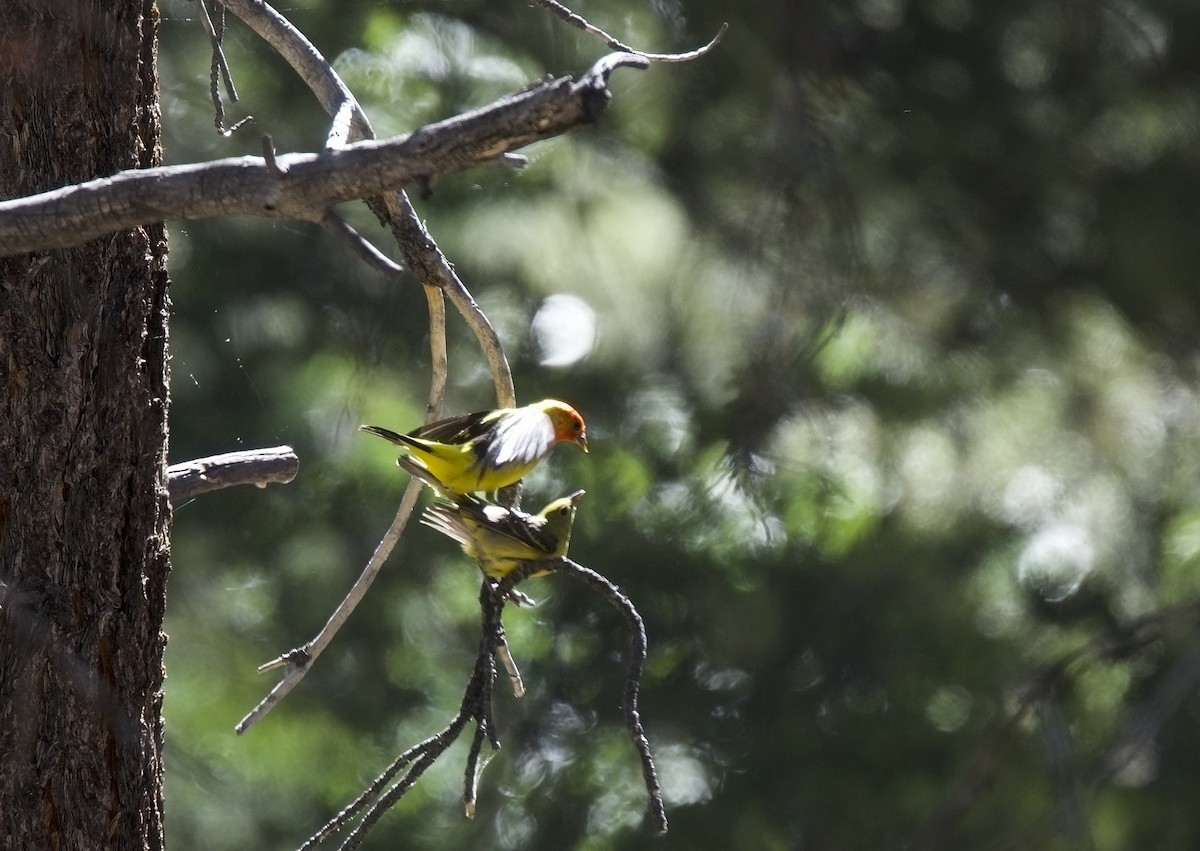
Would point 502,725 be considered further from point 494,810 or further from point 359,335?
point 359,335

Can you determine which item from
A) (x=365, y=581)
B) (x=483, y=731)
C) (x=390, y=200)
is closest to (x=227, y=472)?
(x=365, y=581)

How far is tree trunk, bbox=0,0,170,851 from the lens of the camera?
43.8 inches

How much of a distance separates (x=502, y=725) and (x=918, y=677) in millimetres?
1080

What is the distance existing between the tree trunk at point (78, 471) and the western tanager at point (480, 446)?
30 cm

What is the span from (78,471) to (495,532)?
16.7 inches

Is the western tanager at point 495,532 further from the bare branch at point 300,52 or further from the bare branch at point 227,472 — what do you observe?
the bare branch at point 300,52

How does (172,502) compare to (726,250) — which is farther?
(726,250)

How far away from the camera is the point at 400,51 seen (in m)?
3.35

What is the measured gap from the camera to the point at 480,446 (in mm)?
1390

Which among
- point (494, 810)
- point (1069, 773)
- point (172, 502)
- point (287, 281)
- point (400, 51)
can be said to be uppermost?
point (172, 502)

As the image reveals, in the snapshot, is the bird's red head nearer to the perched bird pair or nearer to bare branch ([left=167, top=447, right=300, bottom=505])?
the perched bird pair

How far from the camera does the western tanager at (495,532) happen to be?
4.50 ft

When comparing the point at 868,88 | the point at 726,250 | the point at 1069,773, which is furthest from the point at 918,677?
the point at 1069,773

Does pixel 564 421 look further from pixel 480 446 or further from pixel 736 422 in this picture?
pixel 736 422
